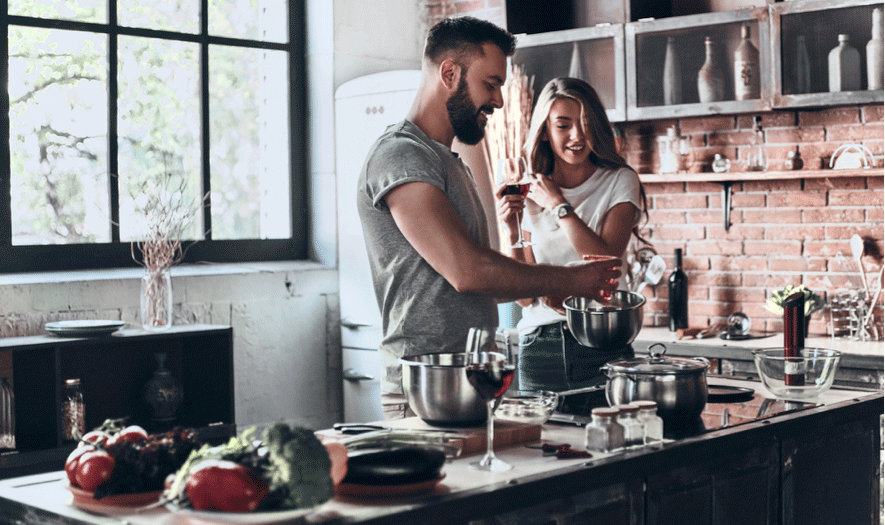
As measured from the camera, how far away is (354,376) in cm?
479

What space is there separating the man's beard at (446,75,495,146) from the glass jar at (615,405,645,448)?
829 mm

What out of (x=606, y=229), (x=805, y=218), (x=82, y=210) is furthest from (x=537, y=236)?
(x=82, y=210)

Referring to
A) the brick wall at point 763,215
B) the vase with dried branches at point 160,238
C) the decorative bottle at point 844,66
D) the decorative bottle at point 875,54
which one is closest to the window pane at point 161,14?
the vase with dried branches at point 160,238

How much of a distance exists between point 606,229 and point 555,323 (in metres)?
0.34

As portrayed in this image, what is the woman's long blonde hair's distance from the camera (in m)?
3.15

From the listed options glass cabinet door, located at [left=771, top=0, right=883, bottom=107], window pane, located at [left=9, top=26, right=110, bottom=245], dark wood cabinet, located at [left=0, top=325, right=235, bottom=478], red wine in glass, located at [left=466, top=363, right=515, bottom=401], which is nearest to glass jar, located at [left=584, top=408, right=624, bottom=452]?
red wine in glass, located at [left=466, top=363, right=515, bottom=401]

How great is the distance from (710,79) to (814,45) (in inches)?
16.8

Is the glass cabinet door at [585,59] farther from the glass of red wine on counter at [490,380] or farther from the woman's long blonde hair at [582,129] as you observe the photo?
the glass of red wine on counter at [490,380]

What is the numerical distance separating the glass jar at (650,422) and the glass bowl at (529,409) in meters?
0.19

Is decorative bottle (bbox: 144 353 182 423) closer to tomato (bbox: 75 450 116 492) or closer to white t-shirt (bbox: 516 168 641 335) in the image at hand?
white t-shirt (bbox: 516 168 641 335)

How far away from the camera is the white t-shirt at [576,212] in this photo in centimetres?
303

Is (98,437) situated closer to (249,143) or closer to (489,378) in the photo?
(489,378)

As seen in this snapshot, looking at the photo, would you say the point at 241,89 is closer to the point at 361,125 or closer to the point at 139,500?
the point at 361,125

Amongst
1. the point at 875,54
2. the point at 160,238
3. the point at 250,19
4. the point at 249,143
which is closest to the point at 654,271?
the point at 875,54
